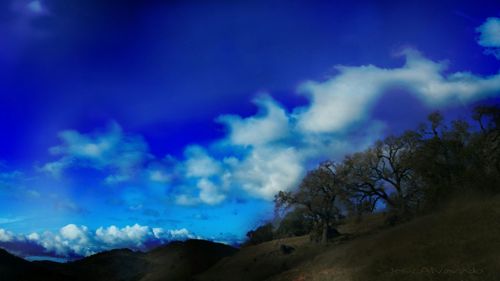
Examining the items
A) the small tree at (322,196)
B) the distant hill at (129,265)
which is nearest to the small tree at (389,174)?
the small tree at (322,196)

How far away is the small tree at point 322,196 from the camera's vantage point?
6353cm

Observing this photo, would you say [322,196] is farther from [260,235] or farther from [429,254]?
[260,235]

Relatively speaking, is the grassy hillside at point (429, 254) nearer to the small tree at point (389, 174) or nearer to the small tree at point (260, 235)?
the small tree at point (389, 174)

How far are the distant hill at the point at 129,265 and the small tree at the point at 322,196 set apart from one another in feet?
84.1

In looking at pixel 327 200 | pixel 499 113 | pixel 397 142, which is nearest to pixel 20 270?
pixel 327 200

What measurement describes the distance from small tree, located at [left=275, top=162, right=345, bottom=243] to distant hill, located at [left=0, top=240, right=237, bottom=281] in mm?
25627

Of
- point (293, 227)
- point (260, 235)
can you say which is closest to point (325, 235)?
point (293, 227)

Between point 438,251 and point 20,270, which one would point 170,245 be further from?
point 438,251

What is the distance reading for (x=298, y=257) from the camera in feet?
196

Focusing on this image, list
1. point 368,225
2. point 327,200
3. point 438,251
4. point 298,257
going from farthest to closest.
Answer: point 368,225 < point 327,200 < point 298,257 < point 438,251

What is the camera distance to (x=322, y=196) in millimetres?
64188

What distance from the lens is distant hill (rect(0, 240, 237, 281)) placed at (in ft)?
254

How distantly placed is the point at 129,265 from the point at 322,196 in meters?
51.9

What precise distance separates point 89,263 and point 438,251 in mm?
79956
